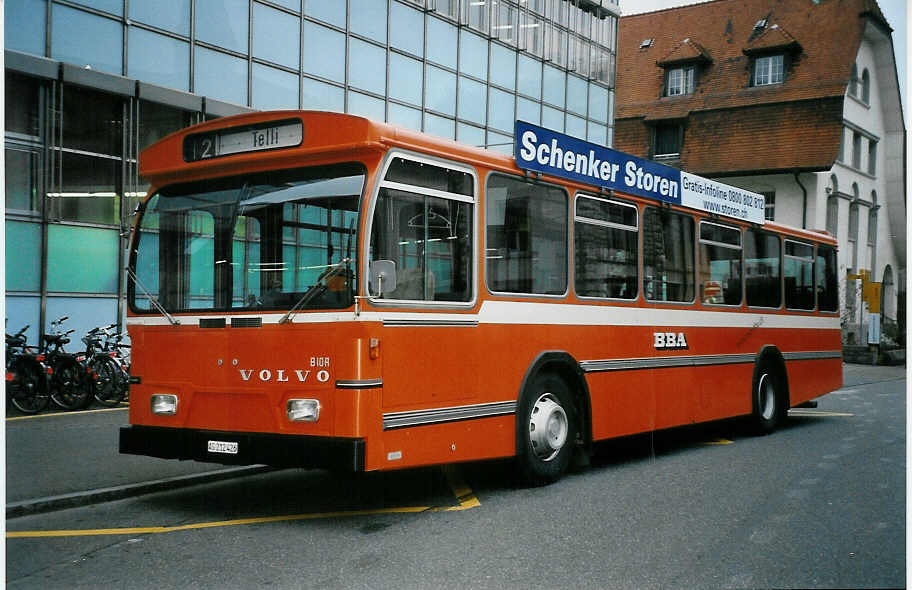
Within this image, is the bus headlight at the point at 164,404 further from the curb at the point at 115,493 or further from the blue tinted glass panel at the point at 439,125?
the blue tinted glass panel at the point at 439,125

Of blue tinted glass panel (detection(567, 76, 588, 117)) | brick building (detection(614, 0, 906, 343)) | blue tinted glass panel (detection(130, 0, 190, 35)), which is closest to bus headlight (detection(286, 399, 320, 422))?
brick building (detection(614, 0, 906, 343))

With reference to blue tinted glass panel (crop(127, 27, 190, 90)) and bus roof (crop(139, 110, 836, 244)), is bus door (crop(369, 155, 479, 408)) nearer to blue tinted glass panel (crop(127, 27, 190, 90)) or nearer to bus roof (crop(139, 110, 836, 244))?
bus roof (crop(139, 110, 836, 244))

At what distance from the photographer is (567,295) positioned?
8.76m

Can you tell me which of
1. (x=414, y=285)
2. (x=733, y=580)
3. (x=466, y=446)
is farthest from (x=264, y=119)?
(x=733, y=580)

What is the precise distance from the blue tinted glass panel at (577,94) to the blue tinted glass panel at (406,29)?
5.74 meters

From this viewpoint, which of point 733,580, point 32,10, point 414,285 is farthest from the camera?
point 32,10

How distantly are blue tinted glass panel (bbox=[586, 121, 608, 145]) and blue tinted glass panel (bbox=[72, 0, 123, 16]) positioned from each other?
1368cm

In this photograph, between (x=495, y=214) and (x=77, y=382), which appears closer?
(x=495, y=214)

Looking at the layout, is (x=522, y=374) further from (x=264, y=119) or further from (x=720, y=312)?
(x=720, y=312)

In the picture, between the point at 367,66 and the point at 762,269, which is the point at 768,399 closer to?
the point at 762,269

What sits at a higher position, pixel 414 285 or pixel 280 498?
pixel 414 285

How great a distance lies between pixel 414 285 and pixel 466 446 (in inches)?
52.7

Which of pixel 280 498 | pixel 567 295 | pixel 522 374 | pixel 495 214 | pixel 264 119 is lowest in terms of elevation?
pixel 280 498

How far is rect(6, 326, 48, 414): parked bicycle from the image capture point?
42.3 ft
